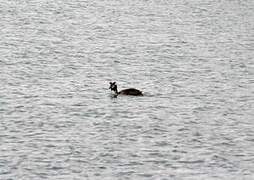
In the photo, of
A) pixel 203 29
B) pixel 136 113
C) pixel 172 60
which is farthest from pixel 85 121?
pixel 203 29

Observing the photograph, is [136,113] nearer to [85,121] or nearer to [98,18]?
[85,121]

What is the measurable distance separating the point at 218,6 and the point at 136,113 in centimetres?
7928

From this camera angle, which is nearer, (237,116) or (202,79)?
(237,116)

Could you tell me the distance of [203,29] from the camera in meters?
93.2

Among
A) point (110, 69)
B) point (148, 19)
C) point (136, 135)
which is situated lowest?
point (136, 135)

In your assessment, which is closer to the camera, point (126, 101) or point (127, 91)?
point (126, 101)

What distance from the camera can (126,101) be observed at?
51.1 m

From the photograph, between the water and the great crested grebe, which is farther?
the great crested grebe

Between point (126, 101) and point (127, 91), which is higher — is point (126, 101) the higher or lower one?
the lower one

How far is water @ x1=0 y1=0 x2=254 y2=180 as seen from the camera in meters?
36.8

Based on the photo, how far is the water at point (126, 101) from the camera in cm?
3675

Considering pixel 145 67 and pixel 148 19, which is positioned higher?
pixel 148 19

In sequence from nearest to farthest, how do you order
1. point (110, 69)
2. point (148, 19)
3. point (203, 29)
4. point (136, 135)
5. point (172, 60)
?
point (136, 135) < point (110, 69) < point (172, 60) < point (203, 29) < point (148, 19)

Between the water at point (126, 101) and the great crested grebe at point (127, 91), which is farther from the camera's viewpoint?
the great crested grebe at point (127, 91)
